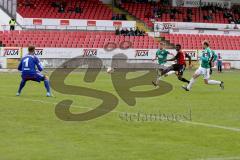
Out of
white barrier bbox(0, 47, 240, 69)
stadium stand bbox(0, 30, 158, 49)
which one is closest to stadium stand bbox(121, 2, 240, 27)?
stadium stand bbox(0, 30, 158, 49)

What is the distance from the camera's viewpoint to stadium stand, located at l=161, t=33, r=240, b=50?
58.7 m

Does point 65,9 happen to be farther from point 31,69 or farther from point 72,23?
point 31,69

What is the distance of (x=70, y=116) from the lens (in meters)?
17.0

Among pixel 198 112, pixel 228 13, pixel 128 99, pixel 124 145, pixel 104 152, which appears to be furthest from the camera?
pixel 228 13

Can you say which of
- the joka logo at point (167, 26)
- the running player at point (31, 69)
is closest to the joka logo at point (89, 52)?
the joka logo at point (167, 26)

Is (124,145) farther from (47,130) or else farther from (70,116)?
(70,116)

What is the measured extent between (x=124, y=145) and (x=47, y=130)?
2.53 meters

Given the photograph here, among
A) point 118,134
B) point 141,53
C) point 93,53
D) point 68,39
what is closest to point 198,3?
point 141,53

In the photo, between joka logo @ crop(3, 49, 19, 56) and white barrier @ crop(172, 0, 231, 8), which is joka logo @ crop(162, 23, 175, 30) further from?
joka logo @ crop(3, 49, 19, 56)

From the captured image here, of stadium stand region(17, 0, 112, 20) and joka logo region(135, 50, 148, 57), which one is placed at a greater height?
stadium stand region(17, 0, 112, 20)

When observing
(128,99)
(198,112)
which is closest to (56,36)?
(128,99)

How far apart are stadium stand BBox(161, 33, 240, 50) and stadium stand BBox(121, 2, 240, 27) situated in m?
4.13

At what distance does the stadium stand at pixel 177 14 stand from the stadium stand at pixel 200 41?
163 inches

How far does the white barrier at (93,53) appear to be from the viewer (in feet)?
158
